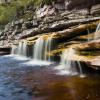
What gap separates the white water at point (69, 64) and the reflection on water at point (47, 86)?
48.6 inches

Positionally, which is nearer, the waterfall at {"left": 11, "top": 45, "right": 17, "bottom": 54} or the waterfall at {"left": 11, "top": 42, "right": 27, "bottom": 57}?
the waterfall at {"left": 11, "top": 42, "right": 27, "bottom": 57}

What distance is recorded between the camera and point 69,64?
944 inches

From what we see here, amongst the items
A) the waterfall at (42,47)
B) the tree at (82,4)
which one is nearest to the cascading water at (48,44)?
the waterfall at (42,47)

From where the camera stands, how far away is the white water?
2266 centimetres

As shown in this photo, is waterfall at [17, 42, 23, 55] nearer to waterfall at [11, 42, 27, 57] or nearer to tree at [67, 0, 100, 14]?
waterfall at [11, 42, 27, 57]

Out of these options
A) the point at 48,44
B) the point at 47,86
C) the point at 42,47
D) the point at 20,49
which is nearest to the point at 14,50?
the point at 20,49

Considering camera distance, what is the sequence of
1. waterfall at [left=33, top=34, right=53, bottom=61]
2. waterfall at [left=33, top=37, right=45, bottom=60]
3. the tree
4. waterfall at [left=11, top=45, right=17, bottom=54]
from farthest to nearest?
waterfall at [left=11, top=45, right=17, bottom=54], the tree, waterfall at [left=33, top=37, right=45, bottom=60], waterfall at [left=33, top=34, right=53, bottom=61]

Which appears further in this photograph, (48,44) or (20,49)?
(20,49)

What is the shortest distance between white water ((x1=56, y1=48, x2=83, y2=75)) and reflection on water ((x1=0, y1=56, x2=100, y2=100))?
1.24 meters

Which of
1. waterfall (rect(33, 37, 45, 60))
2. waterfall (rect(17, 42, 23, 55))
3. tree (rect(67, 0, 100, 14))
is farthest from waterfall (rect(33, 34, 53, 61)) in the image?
tree (rect(67, 0, 100, 14))

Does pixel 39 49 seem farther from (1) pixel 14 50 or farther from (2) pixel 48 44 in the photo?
(1) pixel 14 50

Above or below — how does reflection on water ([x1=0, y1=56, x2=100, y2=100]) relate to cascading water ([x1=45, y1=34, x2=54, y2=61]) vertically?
below

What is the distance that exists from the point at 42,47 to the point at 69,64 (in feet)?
29.6

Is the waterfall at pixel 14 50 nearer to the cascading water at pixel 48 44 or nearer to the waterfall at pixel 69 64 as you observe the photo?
the cascading water at pixel 48 44
